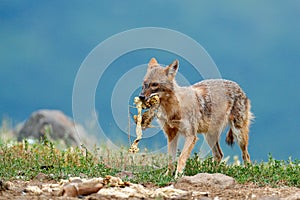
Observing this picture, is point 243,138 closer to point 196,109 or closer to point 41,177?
point 196,109

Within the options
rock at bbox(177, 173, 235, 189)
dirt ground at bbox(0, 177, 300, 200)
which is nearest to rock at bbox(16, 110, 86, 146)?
dirt ground at bbox(0, 177, 300, 200)

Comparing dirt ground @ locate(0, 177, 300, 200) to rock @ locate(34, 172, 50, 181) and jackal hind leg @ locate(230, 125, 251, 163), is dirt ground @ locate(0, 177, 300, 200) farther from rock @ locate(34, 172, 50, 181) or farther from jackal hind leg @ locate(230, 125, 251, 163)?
jackal hind leg @ locate(230, 125, 251, 163)

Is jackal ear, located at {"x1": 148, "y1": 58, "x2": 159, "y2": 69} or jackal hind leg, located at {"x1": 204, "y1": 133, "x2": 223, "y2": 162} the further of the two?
jackal hind leg, located at {"x1": 204, "y1": 133, "x2": 223, "y2": 162}

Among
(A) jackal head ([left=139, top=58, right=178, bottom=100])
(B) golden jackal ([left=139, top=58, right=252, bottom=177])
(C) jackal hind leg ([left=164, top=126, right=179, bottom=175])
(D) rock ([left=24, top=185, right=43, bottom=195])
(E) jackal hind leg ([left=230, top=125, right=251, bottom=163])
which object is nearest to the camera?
(D) rock ([left=24, top=185, right=43, bottom=195])

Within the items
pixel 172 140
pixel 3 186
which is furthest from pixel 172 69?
pixel 3 186

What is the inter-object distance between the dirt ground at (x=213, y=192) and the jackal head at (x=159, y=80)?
1859mm

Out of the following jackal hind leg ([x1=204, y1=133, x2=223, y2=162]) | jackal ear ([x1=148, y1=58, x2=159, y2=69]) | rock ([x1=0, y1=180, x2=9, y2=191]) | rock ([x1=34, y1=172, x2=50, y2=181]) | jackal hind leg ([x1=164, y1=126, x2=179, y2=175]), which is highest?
jackal ear ([x1=148, y1=58, x2=159, y2=69])

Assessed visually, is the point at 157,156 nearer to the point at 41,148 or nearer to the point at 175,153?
the point at 175,153

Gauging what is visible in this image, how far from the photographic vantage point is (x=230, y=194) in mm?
7133

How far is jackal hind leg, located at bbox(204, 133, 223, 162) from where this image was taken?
11.0 meters

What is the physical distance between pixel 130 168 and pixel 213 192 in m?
2.70

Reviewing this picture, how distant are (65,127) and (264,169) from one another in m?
9.72

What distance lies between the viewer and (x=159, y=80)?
9289 millimetres

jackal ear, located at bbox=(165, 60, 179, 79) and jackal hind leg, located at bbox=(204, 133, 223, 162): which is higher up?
jackal ear, located at bbox=(165, 60, 179, 79)
